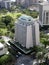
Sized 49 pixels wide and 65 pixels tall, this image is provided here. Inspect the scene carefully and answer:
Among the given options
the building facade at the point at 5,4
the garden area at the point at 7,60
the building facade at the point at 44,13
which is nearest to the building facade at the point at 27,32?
the garden area at the point at 7,60

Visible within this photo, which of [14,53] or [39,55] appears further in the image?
[14,53]

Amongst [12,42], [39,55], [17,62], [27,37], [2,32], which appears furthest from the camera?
[2,32]

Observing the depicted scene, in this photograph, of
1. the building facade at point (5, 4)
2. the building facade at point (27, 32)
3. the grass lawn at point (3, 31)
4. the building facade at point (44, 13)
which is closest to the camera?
the building facade at point (27, 32)

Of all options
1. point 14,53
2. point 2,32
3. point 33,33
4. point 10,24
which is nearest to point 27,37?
point 33,33

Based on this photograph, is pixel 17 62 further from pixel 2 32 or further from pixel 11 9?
pixel 11 9

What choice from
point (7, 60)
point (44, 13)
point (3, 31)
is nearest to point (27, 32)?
point (7, 60)

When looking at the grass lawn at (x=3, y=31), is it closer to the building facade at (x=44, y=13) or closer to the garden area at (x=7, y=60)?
the building facade at (x=44, y=13)

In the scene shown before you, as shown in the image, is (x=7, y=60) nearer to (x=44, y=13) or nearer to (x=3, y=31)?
(x=3, y=31)

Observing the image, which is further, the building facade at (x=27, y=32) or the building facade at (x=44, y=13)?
the building facade at (x=44, y=13)

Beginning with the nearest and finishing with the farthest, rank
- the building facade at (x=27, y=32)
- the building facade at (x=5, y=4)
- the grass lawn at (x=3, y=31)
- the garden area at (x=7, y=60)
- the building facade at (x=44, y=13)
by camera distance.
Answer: the garden area at (x=7, y=60) → the building facade at (x=27, y=32) → the grass lawn at (x=3, y=31) → the building facade at (x=44, y=13) → the building facade at (x=5, y=4)
